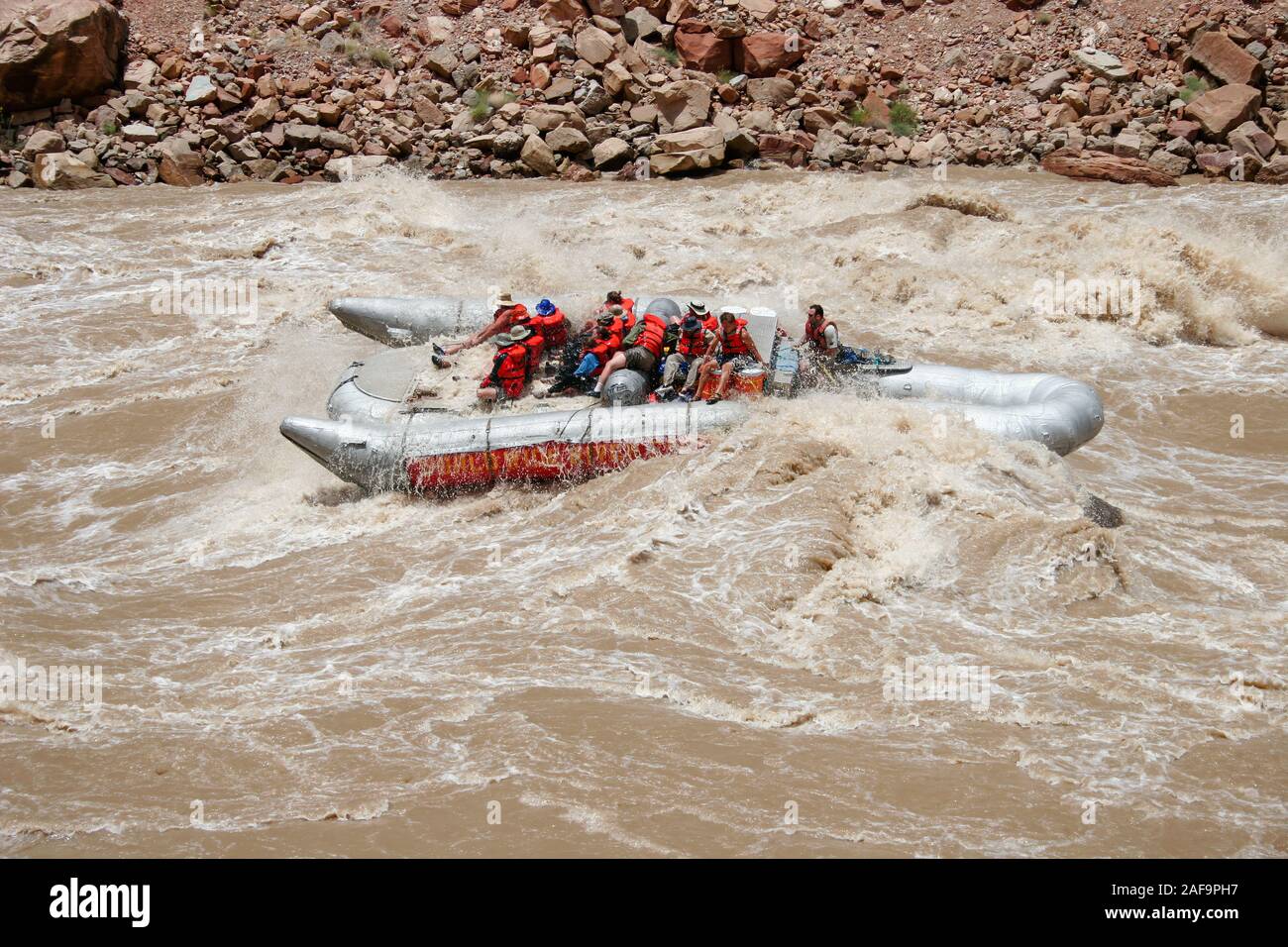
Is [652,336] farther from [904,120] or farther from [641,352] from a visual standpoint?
[904,120]

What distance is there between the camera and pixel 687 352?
9.30 meters

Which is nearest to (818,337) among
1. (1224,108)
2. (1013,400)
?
(1013,400)

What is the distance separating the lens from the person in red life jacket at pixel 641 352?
9.20 meters

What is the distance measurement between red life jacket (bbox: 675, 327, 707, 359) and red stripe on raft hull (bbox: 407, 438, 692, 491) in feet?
3.22

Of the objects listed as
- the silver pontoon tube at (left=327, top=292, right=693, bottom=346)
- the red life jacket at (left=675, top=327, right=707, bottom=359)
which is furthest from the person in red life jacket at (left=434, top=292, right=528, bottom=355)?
the red life jacket at (left=675, top=327, right=707, bottom=359)

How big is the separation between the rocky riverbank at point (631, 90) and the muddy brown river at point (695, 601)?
466 centimetres

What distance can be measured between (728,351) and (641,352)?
696 mm

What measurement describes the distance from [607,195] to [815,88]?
15.4 ft

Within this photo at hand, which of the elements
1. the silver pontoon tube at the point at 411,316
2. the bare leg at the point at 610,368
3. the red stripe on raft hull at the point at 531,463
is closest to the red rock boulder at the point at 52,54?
the silver pontoon tube at the point at 411,316

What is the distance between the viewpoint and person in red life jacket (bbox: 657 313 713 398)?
30.2 feet

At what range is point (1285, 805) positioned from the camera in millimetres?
5086

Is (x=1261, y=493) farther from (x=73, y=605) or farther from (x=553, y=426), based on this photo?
(x=73, y=605)

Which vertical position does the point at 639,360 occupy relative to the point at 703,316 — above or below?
below
